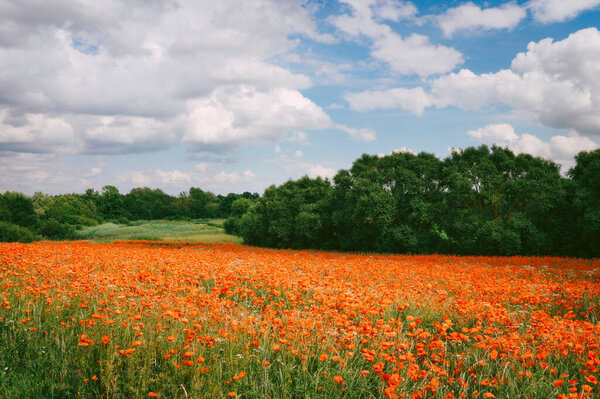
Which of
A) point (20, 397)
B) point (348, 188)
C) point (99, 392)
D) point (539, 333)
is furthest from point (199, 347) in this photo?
point (348, 188)

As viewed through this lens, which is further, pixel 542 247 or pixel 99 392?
pixel 542 247

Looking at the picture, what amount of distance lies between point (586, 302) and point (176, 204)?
419 feet

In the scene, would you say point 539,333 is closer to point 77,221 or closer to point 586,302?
point 586,302

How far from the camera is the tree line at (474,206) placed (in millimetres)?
27562

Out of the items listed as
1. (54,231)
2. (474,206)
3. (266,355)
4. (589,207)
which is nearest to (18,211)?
(54,231)

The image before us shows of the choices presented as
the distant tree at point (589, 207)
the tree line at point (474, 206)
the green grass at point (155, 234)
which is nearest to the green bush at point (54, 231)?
the green grass at point (155, 234)

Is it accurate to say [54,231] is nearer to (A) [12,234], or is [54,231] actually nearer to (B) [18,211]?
(B) [18,211]

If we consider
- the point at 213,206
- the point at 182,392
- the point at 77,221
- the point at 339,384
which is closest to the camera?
the point at 182,392

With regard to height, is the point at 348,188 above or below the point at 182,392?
above

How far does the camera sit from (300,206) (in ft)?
136

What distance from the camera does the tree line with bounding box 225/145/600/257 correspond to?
90.4 feet

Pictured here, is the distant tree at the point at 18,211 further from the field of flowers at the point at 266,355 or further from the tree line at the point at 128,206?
the field of flowers at the point at 266,355

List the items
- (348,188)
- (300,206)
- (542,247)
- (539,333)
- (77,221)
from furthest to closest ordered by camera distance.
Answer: (77,221)
(300,206)
(348,188)
(542,247)
(539,333)

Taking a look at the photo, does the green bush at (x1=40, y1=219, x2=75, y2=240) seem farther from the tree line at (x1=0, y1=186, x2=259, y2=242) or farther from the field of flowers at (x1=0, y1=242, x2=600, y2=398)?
the field of flowers at (x1=0, y1=242, x2=600, y2=398)
